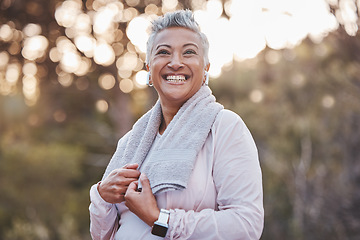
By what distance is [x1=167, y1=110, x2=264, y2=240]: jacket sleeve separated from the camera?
137 centimetres

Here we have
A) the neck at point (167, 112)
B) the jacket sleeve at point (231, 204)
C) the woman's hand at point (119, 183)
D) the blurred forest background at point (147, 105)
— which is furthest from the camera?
the blurred forest background at point (147, 105)

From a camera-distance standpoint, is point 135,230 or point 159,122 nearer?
point 135,230

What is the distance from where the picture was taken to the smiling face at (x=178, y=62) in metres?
1.63

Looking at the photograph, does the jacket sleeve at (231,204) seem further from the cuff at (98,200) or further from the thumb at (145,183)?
the cuff at (98,200)

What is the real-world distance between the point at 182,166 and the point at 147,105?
20.7ft

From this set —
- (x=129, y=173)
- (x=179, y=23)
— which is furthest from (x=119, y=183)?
(x=179, y=23)

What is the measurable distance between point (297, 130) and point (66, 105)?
4.74 metres

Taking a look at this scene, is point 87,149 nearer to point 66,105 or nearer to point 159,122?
point 66,105

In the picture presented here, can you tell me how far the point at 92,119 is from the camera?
36.0 ft

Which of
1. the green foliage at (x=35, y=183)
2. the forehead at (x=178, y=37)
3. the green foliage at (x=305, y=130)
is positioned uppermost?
the forehead at (x=178, y=37)

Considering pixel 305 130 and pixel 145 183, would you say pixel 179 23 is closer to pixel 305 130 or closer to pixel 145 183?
pixel 145 183

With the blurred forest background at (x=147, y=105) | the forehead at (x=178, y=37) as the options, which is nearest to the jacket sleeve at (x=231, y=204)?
the forehead at (x=178, y=37)

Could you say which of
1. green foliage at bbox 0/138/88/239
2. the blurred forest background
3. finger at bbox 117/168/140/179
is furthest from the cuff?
green foliage at bbox 0/138/88/239

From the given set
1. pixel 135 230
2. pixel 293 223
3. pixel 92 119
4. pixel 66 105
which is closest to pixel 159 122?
pixel 135 230
